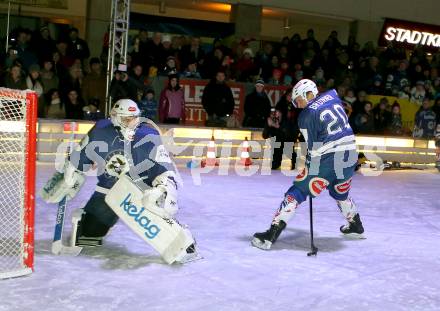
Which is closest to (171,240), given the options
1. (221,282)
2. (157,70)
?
(221,282)

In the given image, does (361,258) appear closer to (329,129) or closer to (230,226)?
(329,129)

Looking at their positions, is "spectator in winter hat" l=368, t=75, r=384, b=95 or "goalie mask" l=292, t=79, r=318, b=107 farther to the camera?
"spectator in winter hat" l=368, t=75, r=384, b=95

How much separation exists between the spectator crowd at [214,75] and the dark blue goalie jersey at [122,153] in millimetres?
5307

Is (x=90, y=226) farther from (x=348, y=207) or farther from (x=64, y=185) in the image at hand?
(x=348, y=207)

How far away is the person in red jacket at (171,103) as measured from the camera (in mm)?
12383

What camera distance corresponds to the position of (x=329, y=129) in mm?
5535

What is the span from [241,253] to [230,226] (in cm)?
108

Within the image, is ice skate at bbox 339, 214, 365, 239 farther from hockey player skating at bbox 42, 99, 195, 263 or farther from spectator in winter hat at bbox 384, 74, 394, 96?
spectator in winter hat at bbox 384, 74, 394, 96

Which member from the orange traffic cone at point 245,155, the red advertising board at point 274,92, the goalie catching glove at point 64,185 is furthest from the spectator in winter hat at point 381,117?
the goalie catching glove at point 64,185

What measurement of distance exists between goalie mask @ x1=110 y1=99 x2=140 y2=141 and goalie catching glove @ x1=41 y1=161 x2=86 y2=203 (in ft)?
1.44

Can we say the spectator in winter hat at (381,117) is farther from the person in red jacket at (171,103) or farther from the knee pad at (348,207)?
the knee pad at (348,207)

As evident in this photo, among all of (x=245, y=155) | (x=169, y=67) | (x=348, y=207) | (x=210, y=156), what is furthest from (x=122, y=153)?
(x=169, y=67)

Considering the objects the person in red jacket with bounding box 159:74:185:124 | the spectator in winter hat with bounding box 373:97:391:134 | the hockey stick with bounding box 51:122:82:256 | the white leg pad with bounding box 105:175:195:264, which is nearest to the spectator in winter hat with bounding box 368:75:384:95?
the spectator in winter hat with bounding box 373:97:391:134

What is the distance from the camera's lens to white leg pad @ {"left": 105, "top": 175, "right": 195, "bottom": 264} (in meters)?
4.73
